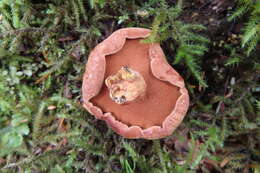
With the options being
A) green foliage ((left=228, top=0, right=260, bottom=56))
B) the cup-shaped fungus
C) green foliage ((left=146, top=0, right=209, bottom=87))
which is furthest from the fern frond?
green foliage ((left=228, top=0, right=260, bottom=56))

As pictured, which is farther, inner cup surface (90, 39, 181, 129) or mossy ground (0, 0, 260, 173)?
mossy ground (0, 0, 260, 173)

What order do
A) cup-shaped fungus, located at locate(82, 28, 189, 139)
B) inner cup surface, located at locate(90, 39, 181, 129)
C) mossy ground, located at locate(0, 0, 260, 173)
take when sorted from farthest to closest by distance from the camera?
1. mossy ground, located at locate(0, 0, 260, 173)
2. inner cup surface, located at locate(90, 39, 181, 129)
3. cup-shaped fungus, located at locate(82, 28, 189, 139)

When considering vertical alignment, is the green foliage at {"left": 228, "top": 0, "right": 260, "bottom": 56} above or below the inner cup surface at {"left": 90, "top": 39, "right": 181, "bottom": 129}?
above

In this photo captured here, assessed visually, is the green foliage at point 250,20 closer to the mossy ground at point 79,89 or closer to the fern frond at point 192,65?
the mossy ground at point 79,89

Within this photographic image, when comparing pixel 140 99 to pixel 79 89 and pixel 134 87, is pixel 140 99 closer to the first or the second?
pixel 134 87

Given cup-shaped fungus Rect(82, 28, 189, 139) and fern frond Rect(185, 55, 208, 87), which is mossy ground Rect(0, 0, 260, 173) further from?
cup-shaped fungus Rect(82, 28, 189, 139)

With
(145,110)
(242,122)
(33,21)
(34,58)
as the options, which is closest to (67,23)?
(33,21)
